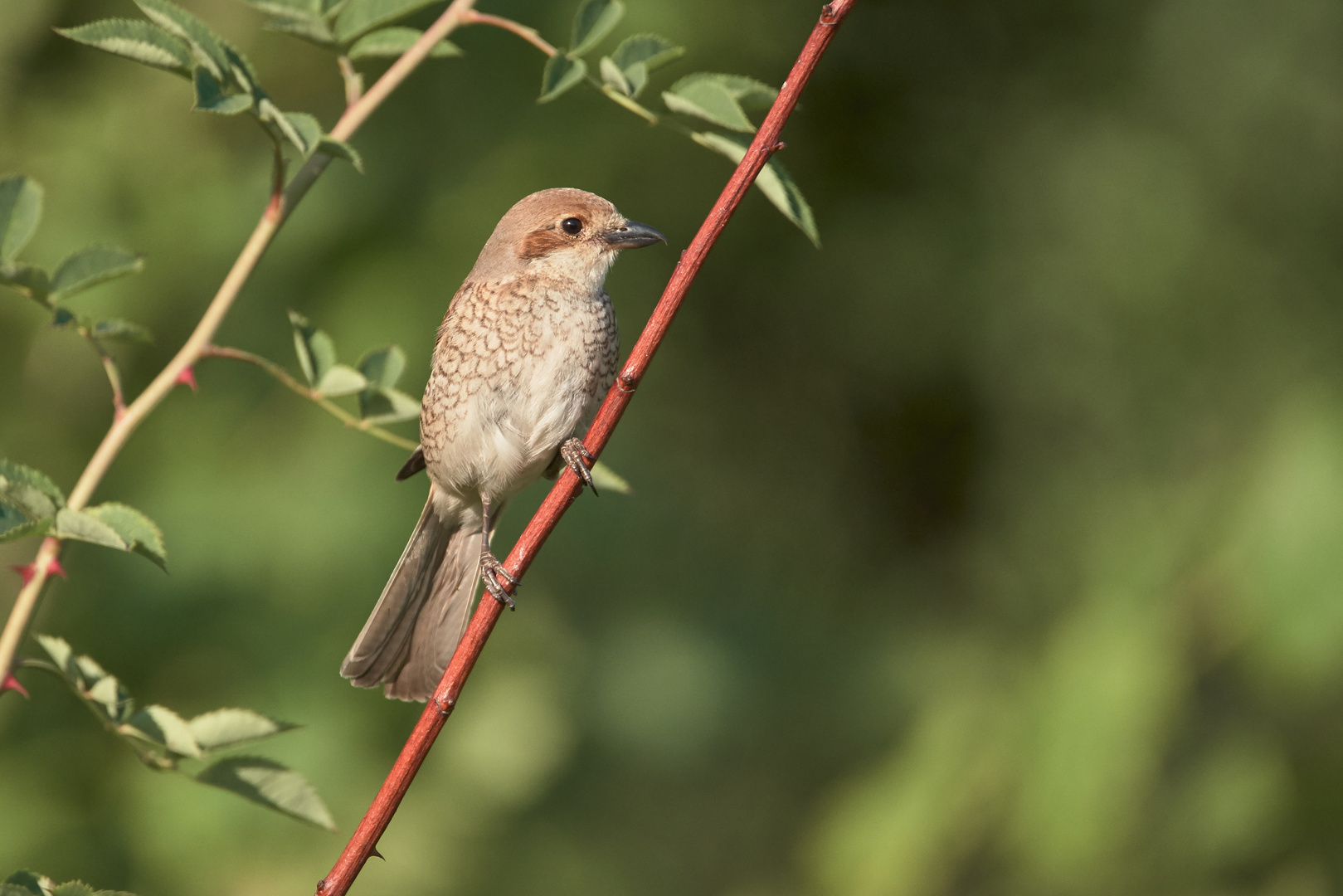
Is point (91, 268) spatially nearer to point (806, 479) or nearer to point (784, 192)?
point (784, 192)

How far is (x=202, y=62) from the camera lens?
65.4 inches

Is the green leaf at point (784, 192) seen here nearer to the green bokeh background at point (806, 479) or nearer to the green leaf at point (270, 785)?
the green leaf at point (270, 785)

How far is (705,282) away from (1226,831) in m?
3.47

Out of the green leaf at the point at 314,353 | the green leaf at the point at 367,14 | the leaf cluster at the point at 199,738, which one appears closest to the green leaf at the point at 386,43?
the green leaf at the point at 367,14

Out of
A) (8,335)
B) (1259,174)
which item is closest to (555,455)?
(8,335)

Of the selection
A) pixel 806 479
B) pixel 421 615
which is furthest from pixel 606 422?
pixel 806 479

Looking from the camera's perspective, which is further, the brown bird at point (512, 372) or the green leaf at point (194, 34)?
the brown bird at point (512, 372)

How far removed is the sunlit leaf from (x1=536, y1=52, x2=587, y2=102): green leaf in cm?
51

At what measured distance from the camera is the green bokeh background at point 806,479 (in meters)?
3.21

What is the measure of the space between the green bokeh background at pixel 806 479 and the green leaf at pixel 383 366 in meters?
1.85

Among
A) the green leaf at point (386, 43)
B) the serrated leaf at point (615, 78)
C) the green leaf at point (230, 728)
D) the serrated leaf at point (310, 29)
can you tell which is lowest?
the green leaf at point (230, 728)

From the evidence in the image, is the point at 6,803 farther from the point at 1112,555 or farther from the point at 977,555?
the point at 977,555

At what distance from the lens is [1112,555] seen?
3.76 m

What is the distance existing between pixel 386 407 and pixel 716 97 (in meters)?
0.80
